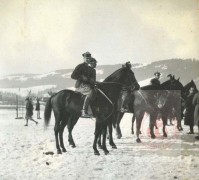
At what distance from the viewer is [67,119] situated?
612 cm

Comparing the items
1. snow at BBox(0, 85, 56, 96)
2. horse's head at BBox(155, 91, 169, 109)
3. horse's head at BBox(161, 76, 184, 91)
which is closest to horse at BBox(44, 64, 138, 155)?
snow at BBox(0, 85, 56, 96)

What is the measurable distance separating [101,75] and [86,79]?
289 millimetres

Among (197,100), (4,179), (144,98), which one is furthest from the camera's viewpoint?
(144,98)

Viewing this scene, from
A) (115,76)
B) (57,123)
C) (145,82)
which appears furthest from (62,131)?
(145,82)

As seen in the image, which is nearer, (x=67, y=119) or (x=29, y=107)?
(x=67, y=119)

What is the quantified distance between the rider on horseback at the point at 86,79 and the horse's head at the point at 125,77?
25cm

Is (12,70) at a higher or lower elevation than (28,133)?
higher

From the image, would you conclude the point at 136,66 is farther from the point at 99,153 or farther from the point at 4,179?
the point at 4,179

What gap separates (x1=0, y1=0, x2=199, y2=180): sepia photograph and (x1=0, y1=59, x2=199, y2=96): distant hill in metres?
0.01

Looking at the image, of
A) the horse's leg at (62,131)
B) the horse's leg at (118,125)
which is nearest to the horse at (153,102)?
the horse's leg at (118,125)

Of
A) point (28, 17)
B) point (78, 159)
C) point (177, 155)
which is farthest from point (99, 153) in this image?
point (28, 17)

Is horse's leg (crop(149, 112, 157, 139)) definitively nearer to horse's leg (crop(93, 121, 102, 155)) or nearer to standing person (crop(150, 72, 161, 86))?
standing person (crop(150, 72, 161, 86))

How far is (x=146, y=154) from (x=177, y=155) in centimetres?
44

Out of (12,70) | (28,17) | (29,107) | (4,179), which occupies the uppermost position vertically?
(28,17)
